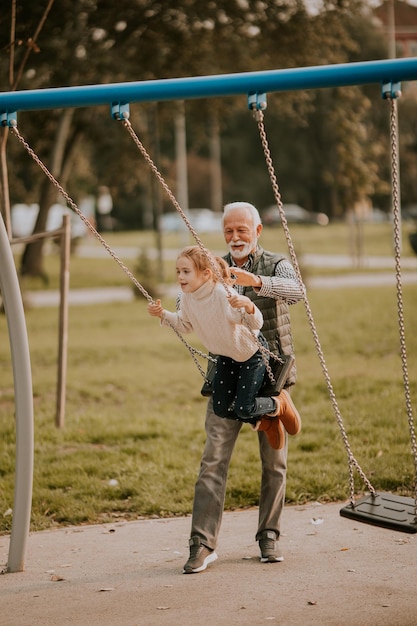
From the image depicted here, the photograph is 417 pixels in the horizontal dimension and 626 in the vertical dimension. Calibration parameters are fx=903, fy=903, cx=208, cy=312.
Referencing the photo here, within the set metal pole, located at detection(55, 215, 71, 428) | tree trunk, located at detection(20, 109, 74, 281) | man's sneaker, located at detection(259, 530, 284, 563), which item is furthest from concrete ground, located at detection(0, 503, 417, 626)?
tree trunk, located at detection(20, 109, 74, 281)

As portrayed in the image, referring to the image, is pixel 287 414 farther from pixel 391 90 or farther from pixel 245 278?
pixel 391 90

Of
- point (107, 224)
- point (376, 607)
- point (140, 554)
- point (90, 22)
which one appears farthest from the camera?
point (107, 224)

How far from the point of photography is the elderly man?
3.97 m

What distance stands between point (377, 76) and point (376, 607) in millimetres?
2221

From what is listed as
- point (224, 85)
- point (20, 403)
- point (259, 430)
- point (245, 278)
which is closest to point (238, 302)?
point (245, 278)

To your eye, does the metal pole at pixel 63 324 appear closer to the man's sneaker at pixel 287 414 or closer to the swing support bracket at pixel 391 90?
the man's sneaker at pixel 287 414

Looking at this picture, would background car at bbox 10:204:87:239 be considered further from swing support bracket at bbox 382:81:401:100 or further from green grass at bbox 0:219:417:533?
swing support bracket at bbox 382:81:401:100

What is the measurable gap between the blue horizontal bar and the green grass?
8.12ft

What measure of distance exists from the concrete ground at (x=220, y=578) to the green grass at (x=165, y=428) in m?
0.50

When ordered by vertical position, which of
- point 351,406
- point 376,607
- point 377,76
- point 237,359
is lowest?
point 376,607

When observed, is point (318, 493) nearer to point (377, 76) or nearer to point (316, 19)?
point (377, 76)

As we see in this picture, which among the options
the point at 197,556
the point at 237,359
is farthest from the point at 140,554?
the point at 237,359

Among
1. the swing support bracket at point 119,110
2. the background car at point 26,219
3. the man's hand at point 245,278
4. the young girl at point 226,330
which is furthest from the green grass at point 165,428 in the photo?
the background car at point 26,219

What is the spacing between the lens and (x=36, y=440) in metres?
7.00
